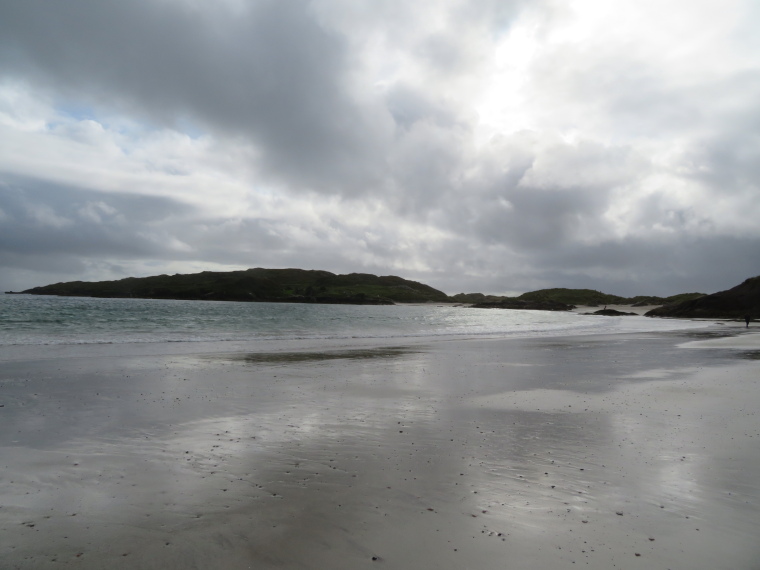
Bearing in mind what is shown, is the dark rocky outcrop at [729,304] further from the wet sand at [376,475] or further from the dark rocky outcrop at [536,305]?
the dark rocky outcrop at [536,305]

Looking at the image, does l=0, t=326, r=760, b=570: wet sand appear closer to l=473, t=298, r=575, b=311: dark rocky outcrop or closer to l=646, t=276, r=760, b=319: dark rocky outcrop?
l=646, t=276, r=760, b=319: dark rocky outcrop

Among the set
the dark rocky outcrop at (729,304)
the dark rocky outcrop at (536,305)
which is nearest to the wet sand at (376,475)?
the dark rocky outcrop at (729,304)

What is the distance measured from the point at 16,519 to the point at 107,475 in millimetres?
1510

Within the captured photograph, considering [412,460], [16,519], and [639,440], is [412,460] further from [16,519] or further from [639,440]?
[16,519]

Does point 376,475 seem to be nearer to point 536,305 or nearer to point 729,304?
point 729,304

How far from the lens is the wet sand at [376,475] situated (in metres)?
5.06

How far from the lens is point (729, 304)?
2953 inches

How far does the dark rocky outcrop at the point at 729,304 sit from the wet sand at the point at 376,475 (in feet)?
239

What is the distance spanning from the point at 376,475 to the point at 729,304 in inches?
3513

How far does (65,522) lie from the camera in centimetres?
564

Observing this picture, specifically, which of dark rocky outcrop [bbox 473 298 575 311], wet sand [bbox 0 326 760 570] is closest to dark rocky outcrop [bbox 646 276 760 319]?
wet sand [bbox 0 326 760 570]

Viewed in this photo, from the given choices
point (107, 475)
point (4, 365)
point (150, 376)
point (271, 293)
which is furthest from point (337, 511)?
point (271, 293)

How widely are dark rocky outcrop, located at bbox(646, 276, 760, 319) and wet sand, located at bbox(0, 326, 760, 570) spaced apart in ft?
239

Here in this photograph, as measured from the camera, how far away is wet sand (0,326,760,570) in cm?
506
